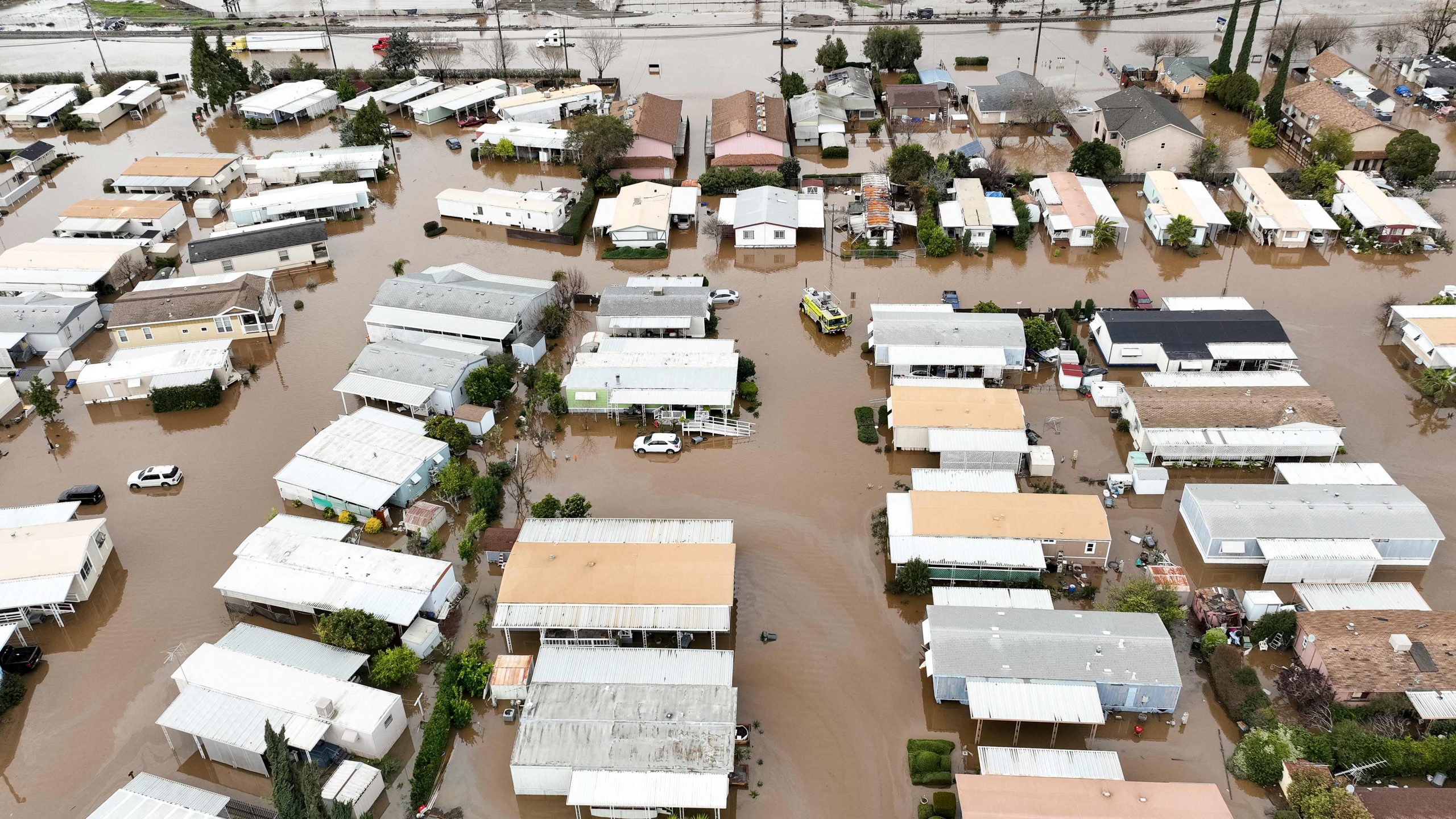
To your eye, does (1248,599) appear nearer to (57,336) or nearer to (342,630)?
(342,630)

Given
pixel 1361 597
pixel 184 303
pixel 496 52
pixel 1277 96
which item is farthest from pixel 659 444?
pixel 496 52

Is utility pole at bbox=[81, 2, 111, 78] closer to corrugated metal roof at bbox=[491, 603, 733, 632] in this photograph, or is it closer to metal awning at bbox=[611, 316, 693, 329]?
metal awning at bbox=[611, 316, 693, 329]

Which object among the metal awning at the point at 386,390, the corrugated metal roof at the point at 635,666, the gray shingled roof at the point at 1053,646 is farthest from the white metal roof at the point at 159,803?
the gray shingled roof at the point at 1053,646

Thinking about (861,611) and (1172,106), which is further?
(1172,106)

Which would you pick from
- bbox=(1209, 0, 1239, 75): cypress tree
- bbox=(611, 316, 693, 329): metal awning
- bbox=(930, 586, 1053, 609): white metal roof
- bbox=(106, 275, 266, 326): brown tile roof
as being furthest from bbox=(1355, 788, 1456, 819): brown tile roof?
bbox=(1209, 0, 1239, 75): cypress tree

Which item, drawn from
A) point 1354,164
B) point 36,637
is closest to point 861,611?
point 36,637

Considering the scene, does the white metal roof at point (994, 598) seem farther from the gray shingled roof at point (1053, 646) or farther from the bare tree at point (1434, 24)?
the bare tree at point (1434, 24)
